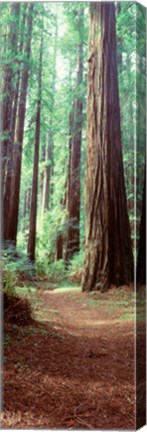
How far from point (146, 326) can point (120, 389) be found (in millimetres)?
388

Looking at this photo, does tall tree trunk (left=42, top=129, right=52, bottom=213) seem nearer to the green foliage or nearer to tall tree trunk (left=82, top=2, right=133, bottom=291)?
tall tree trunk (left=82, top=2, right=133, bottom=291)

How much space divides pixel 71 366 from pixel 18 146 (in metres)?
1.29

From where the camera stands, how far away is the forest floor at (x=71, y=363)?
242 cm

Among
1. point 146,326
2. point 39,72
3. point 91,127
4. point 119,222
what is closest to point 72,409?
point 146,326

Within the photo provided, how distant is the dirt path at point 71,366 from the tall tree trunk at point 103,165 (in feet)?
0.66

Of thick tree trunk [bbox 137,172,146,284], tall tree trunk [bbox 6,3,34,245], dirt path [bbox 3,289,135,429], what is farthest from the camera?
tall tree trunk [bbox 6,3,34,245]

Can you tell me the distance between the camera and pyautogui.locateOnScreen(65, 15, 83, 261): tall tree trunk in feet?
8.94

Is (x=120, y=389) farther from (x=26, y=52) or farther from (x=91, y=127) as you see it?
(x=26, y=52)

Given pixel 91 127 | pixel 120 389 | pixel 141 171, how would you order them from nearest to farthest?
pixel 120 389 < pixel 141 171 < pixel 91 127

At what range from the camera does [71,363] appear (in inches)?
99.6

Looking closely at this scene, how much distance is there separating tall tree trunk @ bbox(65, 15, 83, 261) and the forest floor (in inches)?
11.3

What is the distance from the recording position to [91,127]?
275 cm

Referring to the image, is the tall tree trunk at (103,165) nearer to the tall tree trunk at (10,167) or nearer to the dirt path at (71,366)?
the dirt path at (71,366)

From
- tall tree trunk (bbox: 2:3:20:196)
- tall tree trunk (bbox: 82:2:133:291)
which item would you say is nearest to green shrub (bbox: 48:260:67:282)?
tall tree trunk (bbox: 82:2:133:291)
